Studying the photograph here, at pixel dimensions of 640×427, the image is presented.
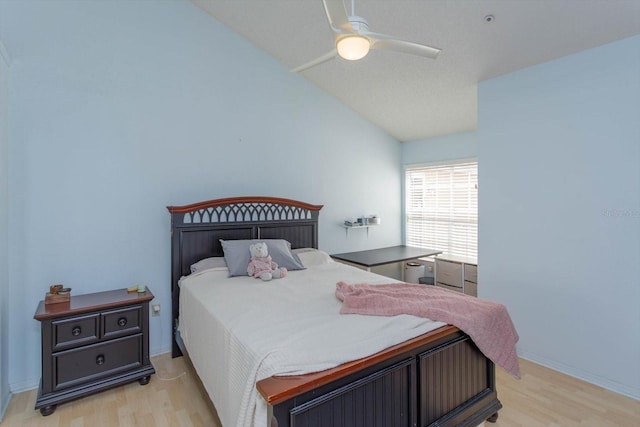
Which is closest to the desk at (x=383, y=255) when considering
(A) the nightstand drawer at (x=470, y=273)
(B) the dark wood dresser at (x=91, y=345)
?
(A) the nightstand drawer at (x=470, y=273)

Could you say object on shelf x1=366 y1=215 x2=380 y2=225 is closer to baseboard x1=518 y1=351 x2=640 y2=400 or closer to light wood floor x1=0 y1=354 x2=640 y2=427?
baseboard x1=518 y1=351 x2=640 y2=400

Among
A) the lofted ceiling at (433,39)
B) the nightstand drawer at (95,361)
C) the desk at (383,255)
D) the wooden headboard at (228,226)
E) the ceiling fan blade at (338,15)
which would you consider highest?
the lofted ceiling at (433,39)

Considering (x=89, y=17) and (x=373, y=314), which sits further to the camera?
(x=89, y=17)

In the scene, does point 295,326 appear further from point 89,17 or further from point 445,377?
point 89,17

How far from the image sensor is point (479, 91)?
322cm

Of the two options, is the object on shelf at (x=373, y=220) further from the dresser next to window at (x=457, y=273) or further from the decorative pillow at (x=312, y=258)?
the decorative pillow at (x=312, y=258)

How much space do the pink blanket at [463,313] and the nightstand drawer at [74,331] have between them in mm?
1841

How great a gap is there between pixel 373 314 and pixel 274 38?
291cm

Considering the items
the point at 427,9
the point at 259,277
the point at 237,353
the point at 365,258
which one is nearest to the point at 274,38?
the point at 427,9

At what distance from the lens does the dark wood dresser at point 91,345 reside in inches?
86.7

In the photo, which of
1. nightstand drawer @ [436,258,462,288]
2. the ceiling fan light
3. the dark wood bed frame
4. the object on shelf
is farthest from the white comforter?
nightstand drawer @ [436,258,462,288]

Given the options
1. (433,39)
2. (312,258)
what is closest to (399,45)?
(433,39)

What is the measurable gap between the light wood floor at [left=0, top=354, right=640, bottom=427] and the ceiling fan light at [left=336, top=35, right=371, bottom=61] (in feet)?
7.70

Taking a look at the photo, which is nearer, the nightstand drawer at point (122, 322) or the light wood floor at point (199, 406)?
the light wood floor at point (199, 406)
